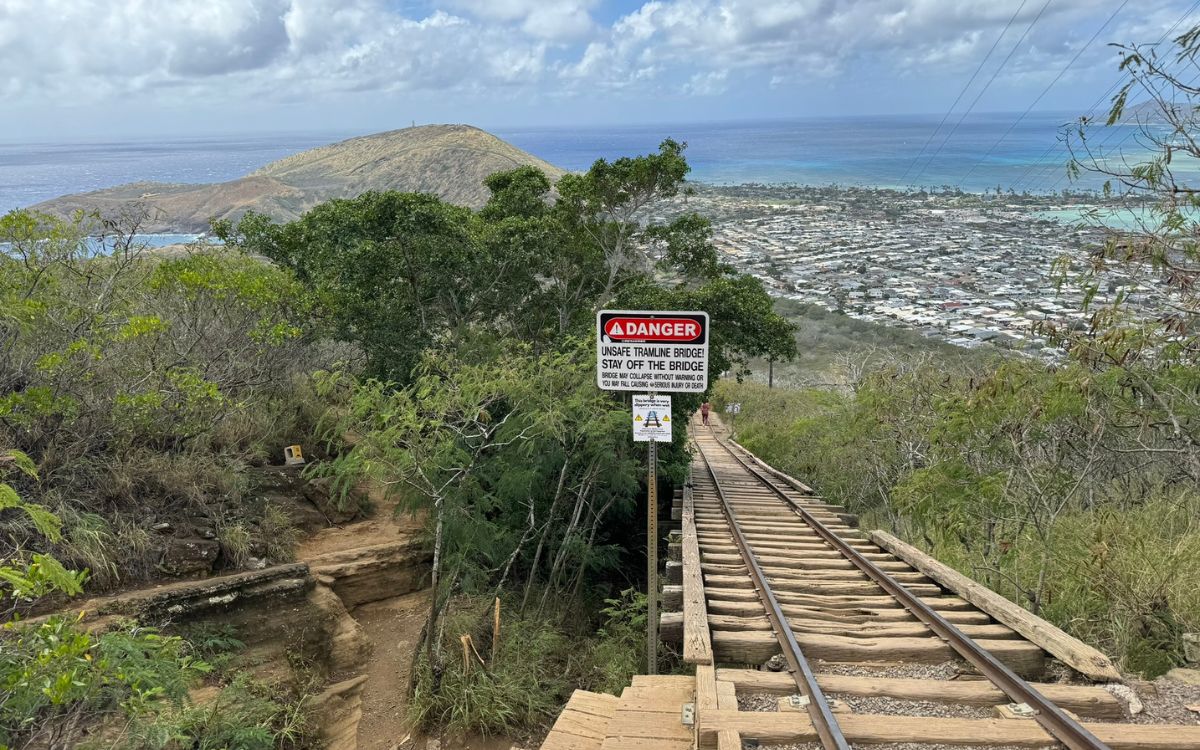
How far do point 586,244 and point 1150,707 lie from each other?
15.2 meters

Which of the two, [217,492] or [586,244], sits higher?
[586,244]

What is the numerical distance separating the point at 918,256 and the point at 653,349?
201 ft

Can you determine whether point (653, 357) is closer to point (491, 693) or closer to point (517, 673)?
point (491, 693)

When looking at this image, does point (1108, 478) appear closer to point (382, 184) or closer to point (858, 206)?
point (382, 184)

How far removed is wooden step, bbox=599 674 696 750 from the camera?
4316mm

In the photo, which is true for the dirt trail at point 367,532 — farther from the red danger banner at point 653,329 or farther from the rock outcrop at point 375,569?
the red danger banner at point 653,329

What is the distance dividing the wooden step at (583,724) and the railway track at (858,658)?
0.74 metres

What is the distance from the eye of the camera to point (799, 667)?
4.96 metres

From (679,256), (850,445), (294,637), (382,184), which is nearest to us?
(294,637)

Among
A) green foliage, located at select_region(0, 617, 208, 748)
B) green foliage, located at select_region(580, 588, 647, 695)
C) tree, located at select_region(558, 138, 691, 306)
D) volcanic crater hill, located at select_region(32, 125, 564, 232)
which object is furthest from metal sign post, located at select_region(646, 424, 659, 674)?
volcanic crater hill, located at select_region(32, 125, 564, 232)

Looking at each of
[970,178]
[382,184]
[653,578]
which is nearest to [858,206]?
[970,178]

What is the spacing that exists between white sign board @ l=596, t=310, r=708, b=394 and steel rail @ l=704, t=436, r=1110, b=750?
291 centimetres

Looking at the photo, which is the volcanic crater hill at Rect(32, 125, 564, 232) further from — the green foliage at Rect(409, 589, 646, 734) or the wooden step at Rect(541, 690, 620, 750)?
the wooden step at Rect(541, 690, 620, 750)

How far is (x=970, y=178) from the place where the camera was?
121 m
